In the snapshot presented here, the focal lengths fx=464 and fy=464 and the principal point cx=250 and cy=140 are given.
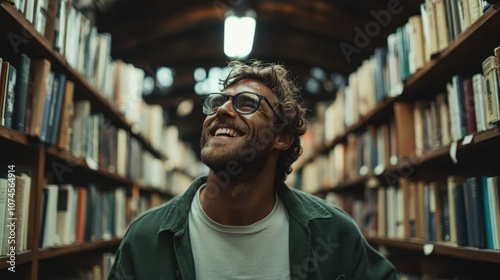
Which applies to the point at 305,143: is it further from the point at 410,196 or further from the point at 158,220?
the point at 158,220

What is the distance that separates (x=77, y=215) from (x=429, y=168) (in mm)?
1938

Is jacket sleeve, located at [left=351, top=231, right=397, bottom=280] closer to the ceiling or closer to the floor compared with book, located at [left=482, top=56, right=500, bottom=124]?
closer to the floor

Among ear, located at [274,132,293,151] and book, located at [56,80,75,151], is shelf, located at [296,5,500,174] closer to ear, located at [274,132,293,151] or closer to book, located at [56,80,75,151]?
ear, located at [274,132,293,151]

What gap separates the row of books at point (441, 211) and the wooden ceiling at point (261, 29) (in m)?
1.38

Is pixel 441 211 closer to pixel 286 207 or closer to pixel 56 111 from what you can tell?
pixel 286 207

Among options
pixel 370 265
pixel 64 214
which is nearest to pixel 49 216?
pixel 64 214

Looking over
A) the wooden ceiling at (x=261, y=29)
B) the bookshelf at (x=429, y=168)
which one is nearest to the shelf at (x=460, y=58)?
the bookshelf at (x=429, y=168)

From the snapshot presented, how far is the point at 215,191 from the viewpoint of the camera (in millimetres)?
1735

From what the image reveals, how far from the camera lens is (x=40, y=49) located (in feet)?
6.32

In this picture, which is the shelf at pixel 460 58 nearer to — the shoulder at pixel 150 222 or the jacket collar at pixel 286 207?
the jacket collar at pixel 286 207

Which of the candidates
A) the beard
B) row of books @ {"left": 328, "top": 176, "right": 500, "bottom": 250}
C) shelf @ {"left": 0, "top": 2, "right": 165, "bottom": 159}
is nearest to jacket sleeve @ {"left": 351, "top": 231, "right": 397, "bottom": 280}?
row of books @ {"left": 328, "top": 176, "right": 500, "bottom": 250}

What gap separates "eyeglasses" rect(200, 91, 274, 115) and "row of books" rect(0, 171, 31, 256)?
77 cm

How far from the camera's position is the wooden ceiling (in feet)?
15.3

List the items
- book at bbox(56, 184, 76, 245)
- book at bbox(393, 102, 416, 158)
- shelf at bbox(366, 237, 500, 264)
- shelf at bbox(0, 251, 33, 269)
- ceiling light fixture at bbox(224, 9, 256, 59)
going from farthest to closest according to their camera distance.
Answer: ceiling light fixture at bbox(224, 9, 256, 59)
book at bbox(393, 102, 416, 158)
book at bbox(56, 184, 76, 245)
shelf at bbox(366, 237, 500, 264)
shelf at bbox(0, 251, 33, 269)
